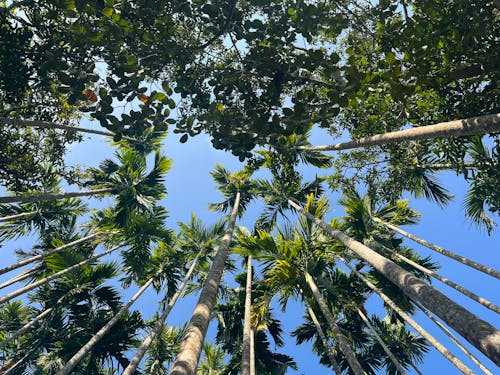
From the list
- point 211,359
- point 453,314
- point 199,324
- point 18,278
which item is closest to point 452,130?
point 453,314

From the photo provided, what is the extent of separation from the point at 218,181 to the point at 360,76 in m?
15.0

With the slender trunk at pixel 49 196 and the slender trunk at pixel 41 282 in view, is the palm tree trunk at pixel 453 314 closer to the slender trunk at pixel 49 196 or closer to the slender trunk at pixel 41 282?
the slender trunk at pixel 49 196

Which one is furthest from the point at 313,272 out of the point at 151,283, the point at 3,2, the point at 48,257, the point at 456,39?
the point at 3,2

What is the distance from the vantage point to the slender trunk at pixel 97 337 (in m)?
8.65

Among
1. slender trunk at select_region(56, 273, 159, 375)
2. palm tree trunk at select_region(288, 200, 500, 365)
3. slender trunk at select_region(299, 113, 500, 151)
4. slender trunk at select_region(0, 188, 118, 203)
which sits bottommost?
palm tree trunk at select_region(288, 200, 500, 365)

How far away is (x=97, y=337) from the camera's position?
9930 mm

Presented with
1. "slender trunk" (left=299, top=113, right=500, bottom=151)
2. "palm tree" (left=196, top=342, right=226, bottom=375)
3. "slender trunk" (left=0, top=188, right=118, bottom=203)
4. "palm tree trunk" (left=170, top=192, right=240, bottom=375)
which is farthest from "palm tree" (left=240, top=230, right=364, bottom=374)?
"palm tree" (left=196, top=342, right=226, bottom=375)

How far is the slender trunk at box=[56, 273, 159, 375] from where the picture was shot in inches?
340

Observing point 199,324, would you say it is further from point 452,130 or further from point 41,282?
point 41,282

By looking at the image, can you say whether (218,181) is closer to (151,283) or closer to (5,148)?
(151,283)

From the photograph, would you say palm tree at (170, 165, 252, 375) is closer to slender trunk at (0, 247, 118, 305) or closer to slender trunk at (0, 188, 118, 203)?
slender trunk at (0, 188, 118, 203)

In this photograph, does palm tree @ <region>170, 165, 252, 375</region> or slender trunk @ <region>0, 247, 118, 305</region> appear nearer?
palm tree @ <region>170, 165, 252, 375</region>

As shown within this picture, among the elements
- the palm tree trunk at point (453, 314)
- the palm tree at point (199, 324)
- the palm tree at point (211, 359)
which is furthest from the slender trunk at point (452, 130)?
the palm tree at point (211, 359)

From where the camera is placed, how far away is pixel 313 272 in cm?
1132
